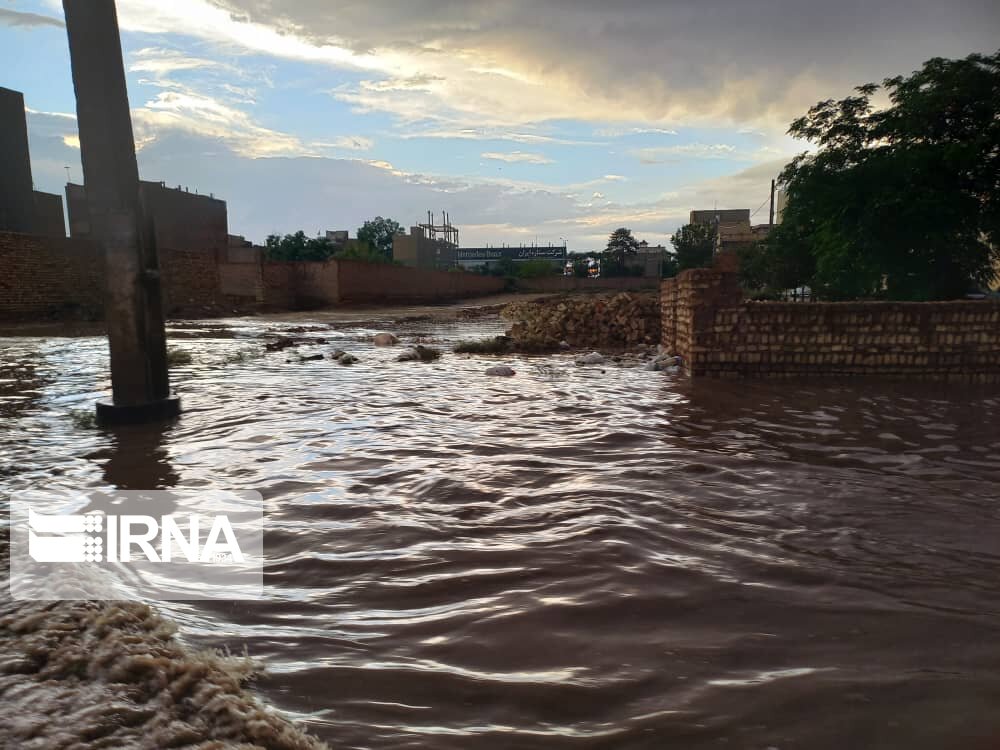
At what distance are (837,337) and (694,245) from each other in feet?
166

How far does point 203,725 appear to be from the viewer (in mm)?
1438

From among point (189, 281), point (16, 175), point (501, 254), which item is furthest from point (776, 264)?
point (501, 254)

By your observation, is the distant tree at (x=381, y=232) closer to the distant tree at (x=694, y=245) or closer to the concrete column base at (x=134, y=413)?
the distant tree at (x=694, y=245)

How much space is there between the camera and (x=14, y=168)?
27812 mm

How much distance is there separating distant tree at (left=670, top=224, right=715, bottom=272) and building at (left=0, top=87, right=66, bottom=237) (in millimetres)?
43230

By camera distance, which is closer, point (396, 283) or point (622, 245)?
point (396, 283)

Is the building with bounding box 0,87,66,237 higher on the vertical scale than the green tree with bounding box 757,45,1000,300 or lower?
higher

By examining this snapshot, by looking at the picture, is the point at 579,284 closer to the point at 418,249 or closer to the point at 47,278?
the point at 418,249

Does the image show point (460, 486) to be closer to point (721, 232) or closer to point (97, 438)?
point (97, 438)

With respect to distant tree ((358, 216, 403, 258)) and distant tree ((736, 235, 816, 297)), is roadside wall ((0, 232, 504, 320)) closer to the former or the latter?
distant tree ((736, 235, 816, 297))

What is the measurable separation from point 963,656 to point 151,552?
275cm

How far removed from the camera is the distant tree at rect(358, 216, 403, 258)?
77.4 meters

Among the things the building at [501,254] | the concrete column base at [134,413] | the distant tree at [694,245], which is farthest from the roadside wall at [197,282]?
the building at [501,254]
